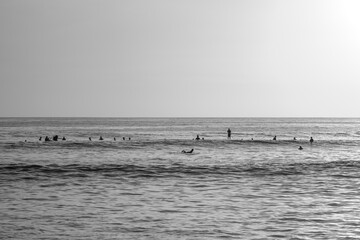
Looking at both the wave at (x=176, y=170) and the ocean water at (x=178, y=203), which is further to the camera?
the wave at (x=176, y=170)

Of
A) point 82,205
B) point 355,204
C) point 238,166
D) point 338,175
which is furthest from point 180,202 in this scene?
point 238,166

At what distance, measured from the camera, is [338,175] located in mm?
34188

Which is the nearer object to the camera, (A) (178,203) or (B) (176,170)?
(A) (178,203)

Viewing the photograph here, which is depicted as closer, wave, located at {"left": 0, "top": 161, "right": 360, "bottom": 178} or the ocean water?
the ocean water

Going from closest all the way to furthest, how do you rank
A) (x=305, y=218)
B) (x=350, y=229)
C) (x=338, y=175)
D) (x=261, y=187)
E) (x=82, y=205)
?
(x=350, y=229)
(x=305, y=218)
(x=82, y=205)
(x=261, y=187)
(x=338, y=175)

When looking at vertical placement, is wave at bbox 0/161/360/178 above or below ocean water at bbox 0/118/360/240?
below

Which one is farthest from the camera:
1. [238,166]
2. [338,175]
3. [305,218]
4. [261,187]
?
[238,166]

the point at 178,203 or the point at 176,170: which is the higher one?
the point at 178,203

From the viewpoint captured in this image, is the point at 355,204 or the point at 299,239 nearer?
the point at 299,239

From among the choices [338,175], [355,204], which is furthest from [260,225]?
[338,175]

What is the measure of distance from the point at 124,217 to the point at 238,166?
22.3 m

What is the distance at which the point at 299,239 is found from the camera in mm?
16188

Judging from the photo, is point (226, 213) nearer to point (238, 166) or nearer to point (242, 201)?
point (242, 201)

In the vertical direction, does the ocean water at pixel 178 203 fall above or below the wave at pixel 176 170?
above
